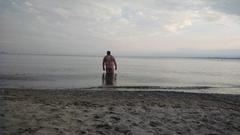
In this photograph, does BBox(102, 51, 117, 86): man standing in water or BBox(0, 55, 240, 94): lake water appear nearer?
BBox(0, 55, 240, 94): lake water

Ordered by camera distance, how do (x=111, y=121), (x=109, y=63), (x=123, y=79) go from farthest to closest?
(x=123, y=79) → (x=109, y=63) → (x=111, y=121)

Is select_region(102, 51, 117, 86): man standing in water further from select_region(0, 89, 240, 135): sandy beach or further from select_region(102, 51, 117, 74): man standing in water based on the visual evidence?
select_region(0, 89, 240, 135): sandy beach

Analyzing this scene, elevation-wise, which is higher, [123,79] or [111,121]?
[123,79]

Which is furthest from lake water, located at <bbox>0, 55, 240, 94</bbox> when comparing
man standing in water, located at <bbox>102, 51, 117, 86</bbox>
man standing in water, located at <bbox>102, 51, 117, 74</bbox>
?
man standing in water, located at <bbox>102, 51, 117, 74</bbox>

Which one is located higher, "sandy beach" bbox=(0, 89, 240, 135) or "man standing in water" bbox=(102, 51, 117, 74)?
"man standing in water" bbox=(102, 51, 117, 74)

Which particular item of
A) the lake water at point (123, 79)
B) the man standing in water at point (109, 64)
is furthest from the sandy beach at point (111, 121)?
the man standing in water at point (109, 64)

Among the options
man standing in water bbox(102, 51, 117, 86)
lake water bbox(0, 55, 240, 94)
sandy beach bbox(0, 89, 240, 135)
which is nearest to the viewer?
sandy beach bbox(0, 89, 240, 135)

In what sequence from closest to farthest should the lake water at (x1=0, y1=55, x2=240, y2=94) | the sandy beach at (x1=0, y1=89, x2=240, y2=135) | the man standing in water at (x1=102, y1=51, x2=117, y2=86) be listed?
the sandy beach at (x1=0, y1=89, x2=240, y2=135) → the lake water at (x1=0, y1=55, x2=240, y2=94) → the man standing in water at (x1=102, y1=51, x2=117, y2=86)

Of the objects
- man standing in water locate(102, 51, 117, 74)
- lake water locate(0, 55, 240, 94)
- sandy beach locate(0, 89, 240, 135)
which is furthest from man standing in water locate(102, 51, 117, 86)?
sandy beach locate(0, 89, 240, 135)

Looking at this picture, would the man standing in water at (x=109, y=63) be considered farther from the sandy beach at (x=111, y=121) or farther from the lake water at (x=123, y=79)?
the sandy beach at (x=111, y=121)

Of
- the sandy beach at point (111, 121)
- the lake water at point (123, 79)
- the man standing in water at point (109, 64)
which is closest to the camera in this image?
the sandy beach at point (111, 121)

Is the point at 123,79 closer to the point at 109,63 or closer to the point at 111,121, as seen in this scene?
the point at 109,63

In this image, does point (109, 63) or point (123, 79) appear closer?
point (109, 63)

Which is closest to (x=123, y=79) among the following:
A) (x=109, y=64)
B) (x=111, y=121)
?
(x=109, y=64)
